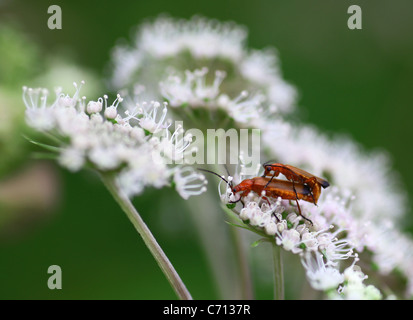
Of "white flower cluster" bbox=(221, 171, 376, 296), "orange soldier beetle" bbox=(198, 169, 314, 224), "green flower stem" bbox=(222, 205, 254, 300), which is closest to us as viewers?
"white flower cluster" bbox=(221, 171, 376, 296)

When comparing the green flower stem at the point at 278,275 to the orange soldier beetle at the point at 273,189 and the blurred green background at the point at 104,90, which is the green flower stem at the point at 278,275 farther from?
Answer: the blurred green background at the point at 104,90

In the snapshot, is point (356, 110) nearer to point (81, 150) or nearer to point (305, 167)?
point (305, 167)

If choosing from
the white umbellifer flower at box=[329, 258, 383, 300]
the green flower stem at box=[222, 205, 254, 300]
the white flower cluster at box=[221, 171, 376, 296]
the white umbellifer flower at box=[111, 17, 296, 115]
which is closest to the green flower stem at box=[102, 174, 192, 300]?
the white flower cluster at box=[221, 171, 376, 296]

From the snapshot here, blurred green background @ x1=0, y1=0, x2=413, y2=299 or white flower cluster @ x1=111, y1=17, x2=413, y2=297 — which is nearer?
white flower cluster @ x1=111, y1=17, x2=413, y2=297

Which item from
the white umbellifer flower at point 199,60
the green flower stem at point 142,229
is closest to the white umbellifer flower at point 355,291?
the green flower stem at point 142,229

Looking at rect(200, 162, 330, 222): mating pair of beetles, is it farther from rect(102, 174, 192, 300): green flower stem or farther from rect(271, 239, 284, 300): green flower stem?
Answer: rect(102, 174, 192, 300): green flower stem

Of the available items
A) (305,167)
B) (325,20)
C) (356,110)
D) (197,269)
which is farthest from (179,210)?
(325,20)

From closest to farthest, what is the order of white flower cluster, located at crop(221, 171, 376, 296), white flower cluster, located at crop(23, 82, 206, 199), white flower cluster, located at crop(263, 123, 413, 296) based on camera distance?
white flower cluster, located at crop(23, 82, 206, 199), white flower cluster, located at crop(221, 171, 376, 296), white flower cluster, located at crop(263, 123, 413, 296)

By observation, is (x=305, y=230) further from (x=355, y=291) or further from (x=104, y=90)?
(x=104, y=90)
